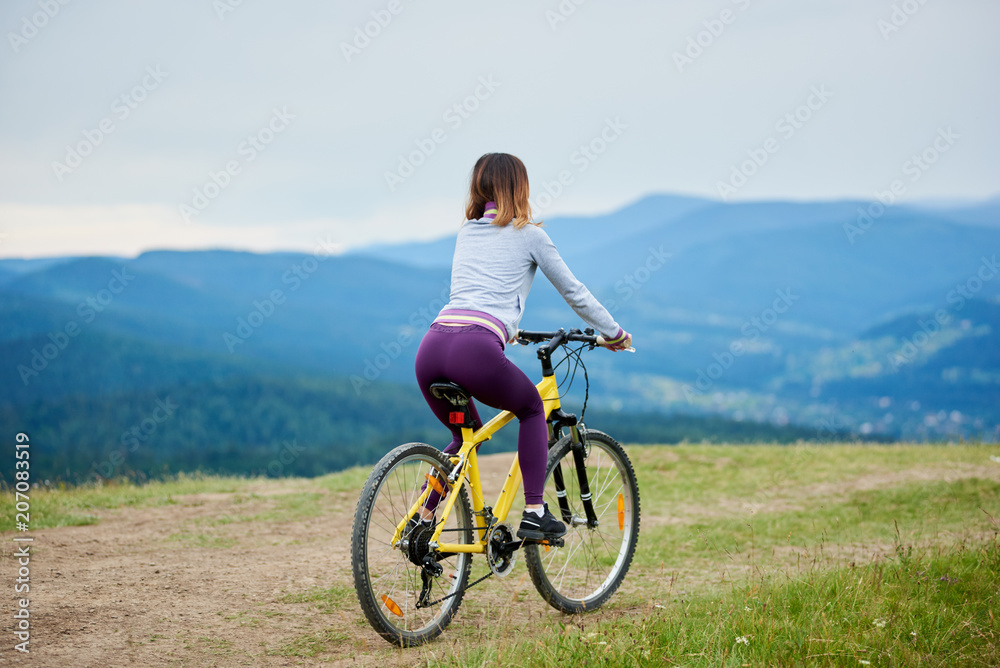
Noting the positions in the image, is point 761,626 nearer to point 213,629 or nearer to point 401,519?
point 401,519

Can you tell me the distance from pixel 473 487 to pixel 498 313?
2.94 feet

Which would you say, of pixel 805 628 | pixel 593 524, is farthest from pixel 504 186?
pixel 805 628

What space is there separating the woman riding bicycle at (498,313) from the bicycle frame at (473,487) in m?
0.07

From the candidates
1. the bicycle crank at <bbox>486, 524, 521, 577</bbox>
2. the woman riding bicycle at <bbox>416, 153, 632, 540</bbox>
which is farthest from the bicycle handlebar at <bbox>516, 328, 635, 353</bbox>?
the bicycle crank at <bbox>486, 524, 521, 577</bbox>

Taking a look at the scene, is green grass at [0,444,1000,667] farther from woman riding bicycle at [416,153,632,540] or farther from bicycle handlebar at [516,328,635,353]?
bicycle handlebar at [516,328,635,353]

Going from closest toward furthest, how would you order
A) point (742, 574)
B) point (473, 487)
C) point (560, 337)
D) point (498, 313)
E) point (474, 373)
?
point (474, 373), point (498, 313), point (473, 487), point (560, 337), point (742, 574)

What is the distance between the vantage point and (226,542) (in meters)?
6.19

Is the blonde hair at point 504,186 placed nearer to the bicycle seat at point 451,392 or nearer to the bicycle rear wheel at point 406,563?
the bicycle seat at point 451,392

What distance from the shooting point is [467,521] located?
4156mm

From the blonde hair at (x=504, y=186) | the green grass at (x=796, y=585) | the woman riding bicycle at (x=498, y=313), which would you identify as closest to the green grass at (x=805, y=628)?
the green grass at (x=796, y=585)

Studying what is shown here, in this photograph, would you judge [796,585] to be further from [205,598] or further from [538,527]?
[205,598]

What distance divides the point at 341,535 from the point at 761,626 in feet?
12.1

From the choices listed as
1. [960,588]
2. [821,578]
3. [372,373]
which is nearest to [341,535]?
[821,578]

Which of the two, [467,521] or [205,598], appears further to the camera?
[205,598]
